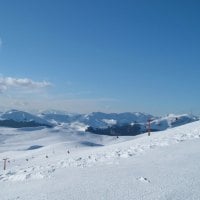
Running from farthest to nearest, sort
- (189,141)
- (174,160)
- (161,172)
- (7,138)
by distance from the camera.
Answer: (7,138) < (189,141) < (174,160) < (161,172)

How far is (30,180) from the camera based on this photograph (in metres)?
11.8

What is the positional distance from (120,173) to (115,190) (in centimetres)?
171

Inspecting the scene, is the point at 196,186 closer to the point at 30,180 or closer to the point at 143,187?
the point at 143,187

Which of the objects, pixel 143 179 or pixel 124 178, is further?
pixel 124 178

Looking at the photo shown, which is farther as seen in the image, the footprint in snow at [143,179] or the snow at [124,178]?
the footprint in snow at [143,179]

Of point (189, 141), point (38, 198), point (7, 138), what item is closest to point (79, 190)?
point (38, 198)

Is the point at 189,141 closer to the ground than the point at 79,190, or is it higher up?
higher up

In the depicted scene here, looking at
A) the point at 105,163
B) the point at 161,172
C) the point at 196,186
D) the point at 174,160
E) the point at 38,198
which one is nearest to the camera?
the point at 196,186

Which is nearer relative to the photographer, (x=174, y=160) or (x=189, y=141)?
(x=174, y=160)

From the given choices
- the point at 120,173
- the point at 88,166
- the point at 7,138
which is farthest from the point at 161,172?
the point at 7,138

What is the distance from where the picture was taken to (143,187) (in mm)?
8805

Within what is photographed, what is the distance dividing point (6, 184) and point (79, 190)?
3.95 m

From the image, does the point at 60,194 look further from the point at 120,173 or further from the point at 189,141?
the point at 189,141

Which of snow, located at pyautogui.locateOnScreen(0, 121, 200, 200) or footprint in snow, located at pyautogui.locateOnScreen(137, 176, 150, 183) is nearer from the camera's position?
snow, located at pyautogui.locateOnScreen(0, 121, 200, 200)
